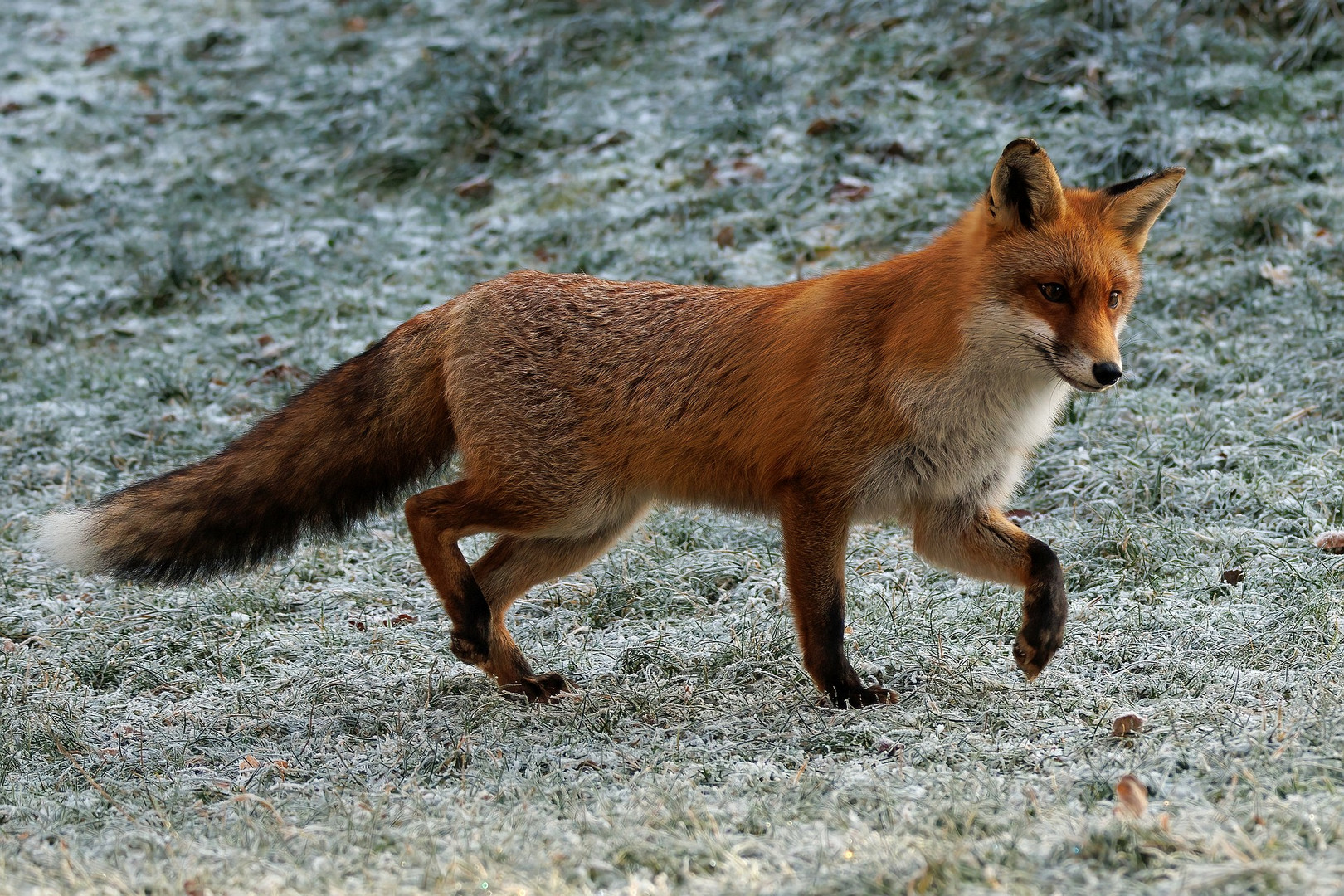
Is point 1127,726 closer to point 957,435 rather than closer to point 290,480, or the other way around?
point 957,435

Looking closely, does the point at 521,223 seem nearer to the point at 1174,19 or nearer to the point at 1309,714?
the point at 1174,19

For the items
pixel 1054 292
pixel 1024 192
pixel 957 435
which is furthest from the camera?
pixel 957 435

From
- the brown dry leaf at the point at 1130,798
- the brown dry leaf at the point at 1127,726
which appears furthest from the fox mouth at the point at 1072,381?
the brown dry leaf at the point at 1130,798

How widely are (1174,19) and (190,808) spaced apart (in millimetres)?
8342

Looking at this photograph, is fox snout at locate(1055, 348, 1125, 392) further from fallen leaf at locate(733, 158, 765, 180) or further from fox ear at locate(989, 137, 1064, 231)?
fallen leaf at locate(733, 158, 765, 180)

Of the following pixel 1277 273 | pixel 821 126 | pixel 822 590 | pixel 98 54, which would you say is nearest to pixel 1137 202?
pixel 822 590

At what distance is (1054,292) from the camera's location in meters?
3.76

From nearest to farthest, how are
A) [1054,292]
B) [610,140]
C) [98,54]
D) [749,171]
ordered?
1. [1054,292]
2. [749,171]
3. [610,140]
4. [98,54]

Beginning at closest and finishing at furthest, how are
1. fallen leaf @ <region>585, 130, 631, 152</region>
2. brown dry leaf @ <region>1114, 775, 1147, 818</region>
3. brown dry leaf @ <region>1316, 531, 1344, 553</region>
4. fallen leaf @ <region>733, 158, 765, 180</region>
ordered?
brown dry leaf @ <region>1114, 775, 1147, 818</region>
brown dry leaf @ <region>1316, 531, 1344, 553</region>
fallen leaf @ <region>733, 158, 765, 180</region>
fallen leaf @ <region>585, 130, 631, 152</region>

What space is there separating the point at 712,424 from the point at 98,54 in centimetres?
955

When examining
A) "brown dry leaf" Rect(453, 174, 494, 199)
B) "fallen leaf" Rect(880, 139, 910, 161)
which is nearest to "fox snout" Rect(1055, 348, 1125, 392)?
"fallen leaf" Rect(880, 139, 910, 161)

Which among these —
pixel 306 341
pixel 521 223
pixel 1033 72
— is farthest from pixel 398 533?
pixel 1033 72

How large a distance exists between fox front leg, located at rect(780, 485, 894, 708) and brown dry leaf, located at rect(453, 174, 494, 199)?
5782 millimetres

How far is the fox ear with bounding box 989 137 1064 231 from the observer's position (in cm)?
377
